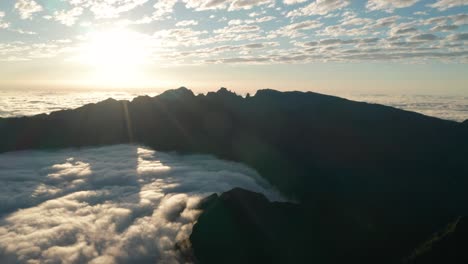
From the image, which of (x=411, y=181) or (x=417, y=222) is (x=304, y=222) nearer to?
(x=417, y=222)

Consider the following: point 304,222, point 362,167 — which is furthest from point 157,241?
point 362,167

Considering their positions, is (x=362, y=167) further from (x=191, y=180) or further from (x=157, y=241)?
(x=157, y=241)

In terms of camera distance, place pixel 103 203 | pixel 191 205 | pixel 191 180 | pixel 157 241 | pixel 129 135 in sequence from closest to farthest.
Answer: pixel 157 241
pixel 191 205
pixel 103 203
pixel 191 180
pixel 129 135

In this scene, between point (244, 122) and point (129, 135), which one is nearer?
point (244, 122)

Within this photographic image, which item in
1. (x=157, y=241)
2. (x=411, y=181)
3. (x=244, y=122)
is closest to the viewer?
(x=157, y=241)

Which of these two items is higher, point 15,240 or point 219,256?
point 219,256

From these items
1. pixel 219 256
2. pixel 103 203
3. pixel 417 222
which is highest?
pixel 219 256
